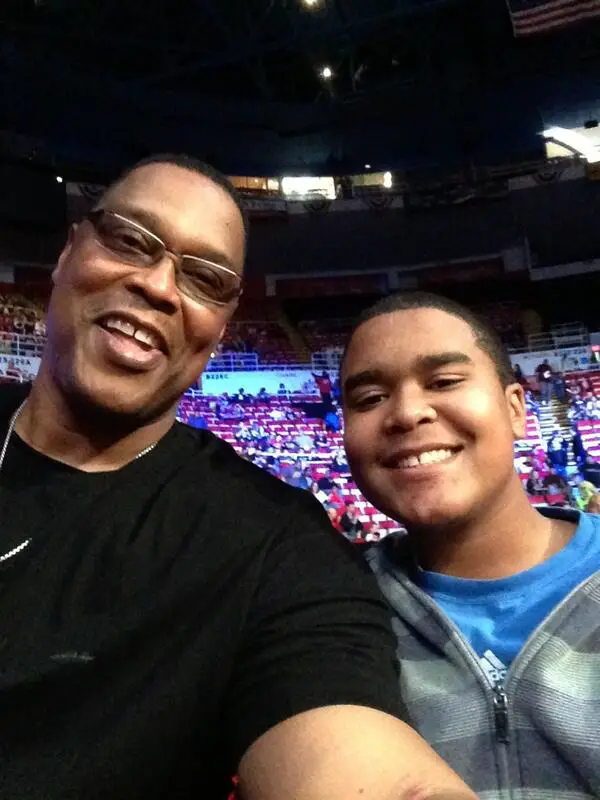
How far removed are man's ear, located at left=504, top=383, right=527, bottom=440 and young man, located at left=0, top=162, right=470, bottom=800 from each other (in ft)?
1.47

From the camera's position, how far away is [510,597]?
1.03m

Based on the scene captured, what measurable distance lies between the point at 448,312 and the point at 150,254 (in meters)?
0.55

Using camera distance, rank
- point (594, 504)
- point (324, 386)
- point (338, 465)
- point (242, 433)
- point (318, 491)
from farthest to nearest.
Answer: point (324, 386) < point (242, 433) < point (338, 465) < point (318, 491) < point (594, 504)

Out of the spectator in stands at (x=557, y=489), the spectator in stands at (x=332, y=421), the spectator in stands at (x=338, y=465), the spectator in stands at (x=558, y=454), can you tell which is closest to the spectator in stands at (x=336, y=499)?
the spectator in stands at (x=338, y=465)

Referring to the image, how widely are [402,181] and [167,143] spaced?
13.5 feet


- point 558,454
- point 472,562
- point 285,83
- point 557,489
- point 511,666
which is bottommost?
point 557,489

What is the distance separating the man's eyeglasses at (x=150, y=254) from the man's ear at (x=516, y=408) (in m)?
0.58

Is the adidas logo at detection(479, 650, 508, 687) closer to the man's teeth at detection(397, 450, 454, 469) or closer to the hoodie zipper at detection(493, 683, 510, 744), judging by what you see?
the hoodie zipper at detection(493, 683, 510, 744)

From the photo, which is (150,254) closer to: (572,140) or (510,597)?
(510,597)

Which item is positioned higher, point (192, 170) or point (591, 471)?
point (192, 170)

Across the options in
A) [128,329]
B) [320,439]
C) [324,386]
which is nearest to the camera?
[128,329]

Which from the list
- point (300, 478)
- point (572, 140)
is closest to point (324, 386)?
point (300, 478)

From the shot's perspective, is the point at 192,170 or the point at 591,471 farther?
the point at 591,471

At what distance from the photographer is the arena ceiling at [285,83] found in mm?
8914
